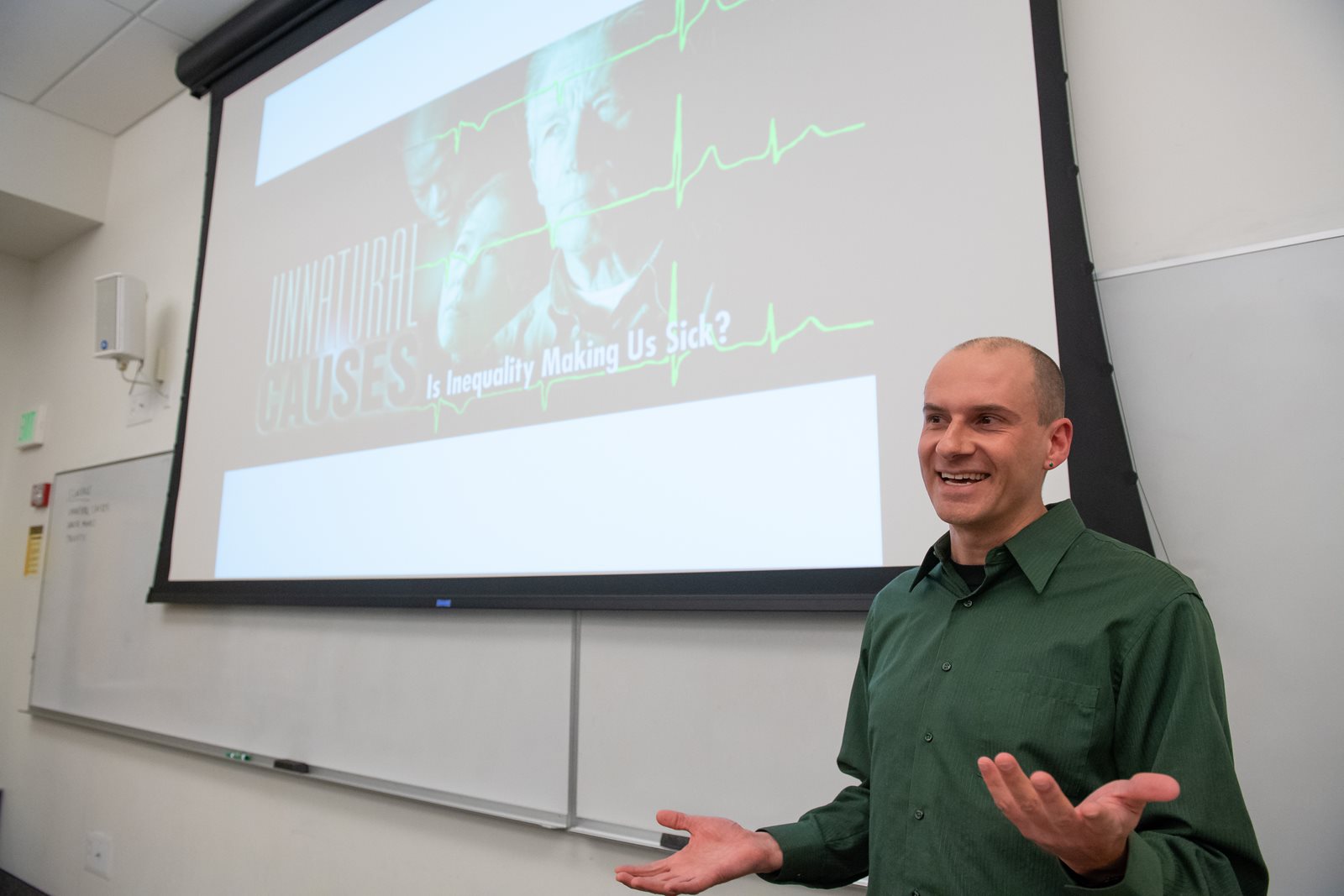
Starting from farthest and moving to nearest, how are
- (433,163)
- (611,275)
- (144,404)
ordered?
(144,404), (433,163), (611,275)

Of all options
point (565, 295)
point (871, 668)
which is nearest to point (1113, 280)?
point (871, 668)

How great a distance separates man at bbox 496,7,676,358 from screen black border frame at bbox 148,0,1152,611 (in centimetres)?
58

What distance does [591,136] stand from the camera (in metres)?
2.09

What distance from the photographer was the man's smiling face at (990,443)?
36.3 inches

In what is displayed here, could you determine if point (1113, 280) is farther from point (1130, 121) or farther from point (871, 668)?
point (871, 668)

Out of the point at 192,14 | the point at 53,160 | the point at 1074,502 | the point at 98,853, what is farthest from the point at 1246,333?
the point at 53,160

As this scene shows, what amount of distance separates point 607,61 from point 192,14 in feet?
6.66

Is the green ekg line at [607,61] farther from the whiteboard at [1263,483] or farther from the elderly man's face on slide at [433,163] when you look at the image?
the whiteboard at [1263,483]

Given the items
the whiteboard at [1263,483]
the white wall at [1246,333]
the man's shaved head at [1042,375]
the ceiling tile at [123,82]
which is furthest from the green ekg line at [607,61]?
the ceiling tile at [123,82]

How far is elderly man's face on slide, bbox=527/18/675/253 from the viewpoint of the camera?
1.98 m

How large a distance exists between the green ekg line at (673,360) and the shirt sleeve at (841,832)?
0.72 meters

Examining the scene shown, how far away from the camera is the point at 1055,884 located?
2.62 ft

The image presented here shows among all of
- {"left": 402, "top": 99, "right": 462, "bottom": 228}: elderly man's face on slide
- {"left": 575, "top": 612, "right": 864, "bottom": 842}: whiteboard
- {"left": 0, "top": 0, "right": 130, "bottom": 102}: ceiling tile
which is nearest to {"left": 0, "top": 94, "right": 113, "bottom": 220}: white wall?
{"left": 0, "top": 0, "right": 130, "bottom": 102}: ceiling tile

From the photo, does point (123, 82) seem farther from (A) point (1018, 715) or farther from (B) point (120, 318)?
(A) point (1018, 715)
